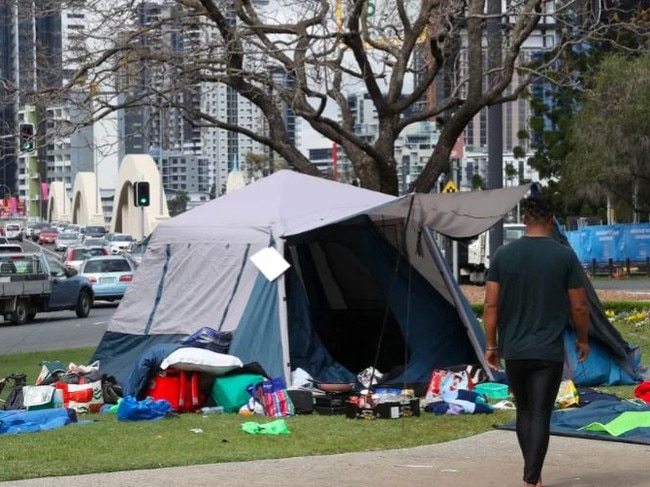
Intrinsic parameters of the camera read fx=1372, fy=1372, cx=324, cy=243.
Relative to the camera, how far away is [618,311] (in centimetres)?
2544

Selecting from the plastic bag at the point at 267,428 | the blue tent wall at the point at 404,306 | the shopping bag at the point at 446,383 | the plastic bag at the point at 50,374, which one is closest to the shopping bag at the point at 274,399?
the plastic bag at the point at 267,428

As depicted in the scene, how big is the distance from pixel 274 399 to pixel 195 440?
1.83 metres

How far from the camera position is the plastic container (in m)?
13.8

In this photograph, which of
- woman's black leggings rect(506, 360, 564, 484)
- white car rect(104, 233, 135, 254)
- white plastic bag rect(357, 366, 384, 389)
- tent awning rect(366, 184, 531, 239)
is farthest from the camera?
white car rect(104, 233, 135, 254)

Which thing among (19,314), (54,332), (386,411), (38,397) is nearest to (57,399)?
(38,397)

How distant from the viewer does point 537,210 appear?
8.65 meters

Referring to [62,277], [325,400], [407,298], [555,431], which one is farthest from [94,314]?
[555,431]

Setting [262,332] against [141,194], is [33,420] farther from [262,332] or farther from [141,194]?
[141,194]

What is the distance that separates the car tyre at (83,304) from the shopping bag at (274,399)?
20729 millimetres

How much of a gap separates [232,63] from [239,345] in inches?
210

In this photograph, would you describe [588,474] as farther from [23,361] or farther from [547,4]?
[23,361]

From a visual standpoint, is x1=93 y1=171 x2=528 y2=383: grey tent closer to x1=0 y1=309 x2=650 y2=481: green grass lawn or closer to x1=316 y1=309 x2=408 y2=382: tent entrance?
x1=316 y1=309 x2=408 y2=382: tent entrance

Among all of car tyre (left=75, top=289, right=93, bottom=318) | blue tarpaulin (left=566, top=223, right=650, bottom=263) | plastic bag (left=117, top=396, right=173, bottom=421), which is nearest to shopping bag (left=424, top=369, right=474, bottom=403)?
plastic bag (left=117, top=396, right=173, bottom=421)

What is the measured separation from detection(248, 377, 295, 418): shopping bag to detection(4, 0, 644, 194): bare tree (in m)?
6.10
